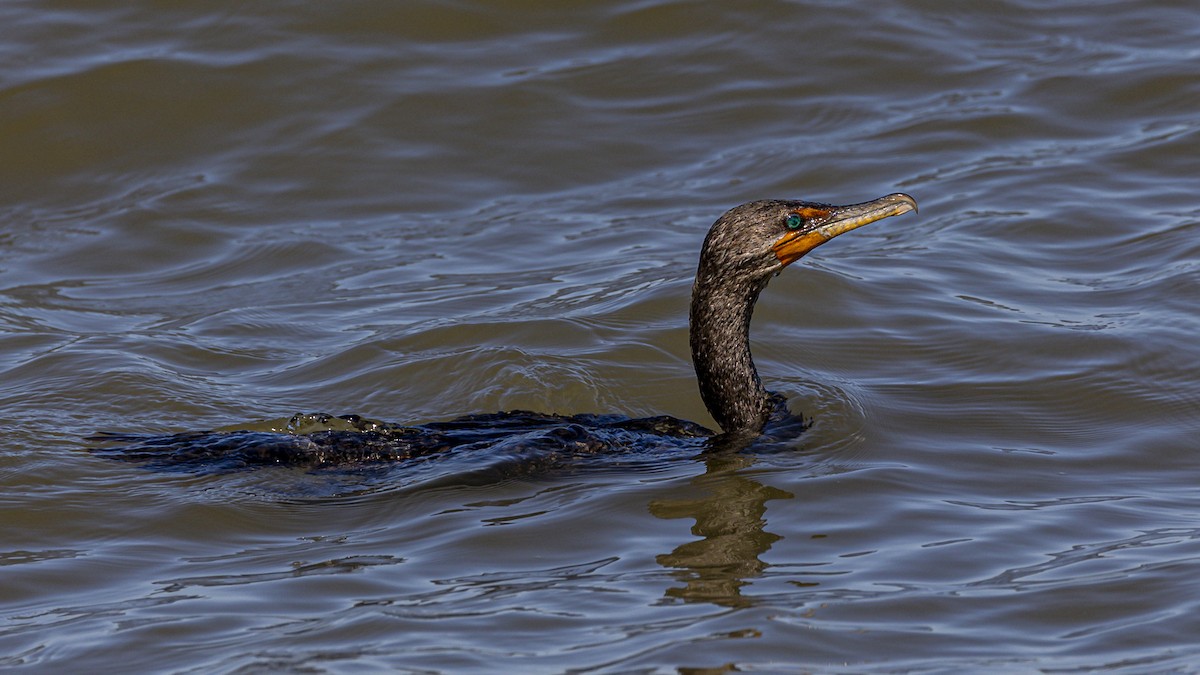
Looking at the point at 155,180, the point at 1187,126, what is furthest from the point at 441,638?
the point at 1187,126

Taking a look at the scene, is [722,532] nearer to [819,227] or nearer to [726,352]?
[726,352]

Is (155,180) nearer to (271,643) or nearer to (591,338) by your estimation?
(591,338)

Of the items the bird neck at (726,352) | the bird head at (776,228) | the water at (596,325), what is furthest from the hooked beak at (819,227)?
the water at (596,325)

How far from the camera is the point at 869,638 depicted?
4559 millimetres

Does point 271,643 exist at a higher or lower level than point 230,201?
lower

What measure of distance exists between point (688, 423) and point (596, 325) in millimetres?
1470

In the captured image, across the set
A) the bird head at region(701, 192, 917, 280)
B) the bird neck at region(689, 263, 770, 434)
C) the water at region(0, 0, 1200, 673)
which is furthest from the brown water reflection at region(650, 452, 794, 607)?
the bird head at region(701, 192, 917, 280)

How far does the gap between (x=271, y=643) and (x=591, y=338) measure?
3733 mm

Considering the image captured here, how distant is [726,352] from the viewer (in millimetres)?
6617

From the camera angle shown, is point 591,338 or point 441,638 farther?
point 591,338

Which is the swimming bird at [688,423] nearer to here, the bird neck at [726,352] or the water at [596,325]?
the bird neck at [726,352]

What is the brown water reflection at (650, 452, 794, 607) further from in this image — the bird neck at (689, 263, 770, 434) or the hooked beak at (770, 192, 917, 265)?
the hooked beak at (770, 192, 917, 265)

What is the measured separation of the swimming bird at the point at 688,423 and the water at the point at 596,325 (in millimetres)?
147

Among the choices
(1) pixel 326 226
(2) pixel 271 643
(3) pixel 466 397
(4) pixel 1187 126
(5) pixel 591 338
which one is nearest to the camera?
(2) pixel 271 643
